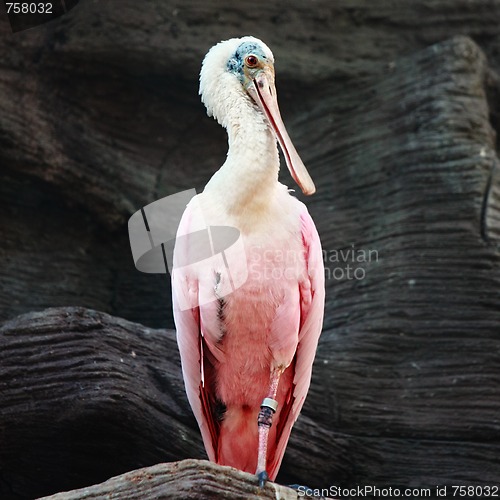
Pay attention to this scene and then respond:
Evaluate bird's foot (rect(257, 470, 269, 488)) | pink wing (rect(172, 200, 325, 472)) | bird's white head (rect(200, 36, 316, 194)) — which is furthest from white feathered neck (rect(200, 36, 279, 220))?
bird's foot (rect(257, 470, 269, 488))

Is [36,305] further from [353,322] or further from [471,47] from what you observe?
[471,47]

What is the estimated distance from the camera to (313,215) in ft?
24.3

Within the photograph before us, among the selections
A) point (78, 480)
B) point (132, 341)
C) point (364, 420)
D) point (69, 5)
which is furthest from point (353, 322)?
point (69, 5)

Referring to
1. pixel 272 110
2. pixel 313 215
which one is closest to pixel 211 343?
pixel 272 110

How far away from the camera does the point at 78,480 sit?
6145mm

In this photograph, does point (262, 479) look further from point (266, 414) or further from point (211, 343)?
point (211, 343)

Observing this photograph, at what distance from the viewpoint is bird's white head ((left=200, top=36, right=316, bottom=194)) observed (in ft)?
18.1

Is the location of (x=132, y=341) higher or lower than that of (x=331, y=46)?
lower

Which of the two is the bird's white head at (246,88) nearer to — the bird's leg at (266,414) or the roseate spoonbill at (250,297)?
the roseate spoonbill at (250,297)

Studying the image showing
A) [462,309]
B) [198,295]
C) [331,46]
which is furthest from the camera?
[331,46]

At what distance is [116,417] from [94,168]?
2135 millimetres

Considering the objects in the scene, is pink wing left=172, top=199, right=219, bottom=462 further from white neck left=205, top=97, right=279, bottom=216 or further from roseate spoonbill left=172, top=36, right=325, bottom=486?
white neck left=205, top=97, right=279, bottom=216

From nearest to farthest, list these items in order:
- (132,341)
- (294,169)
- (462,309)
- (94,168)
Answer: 1. (294,169)
2. (132,341)
3. (462,309)
4. (94,168)

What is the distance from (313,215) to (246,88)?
1.97 meters
